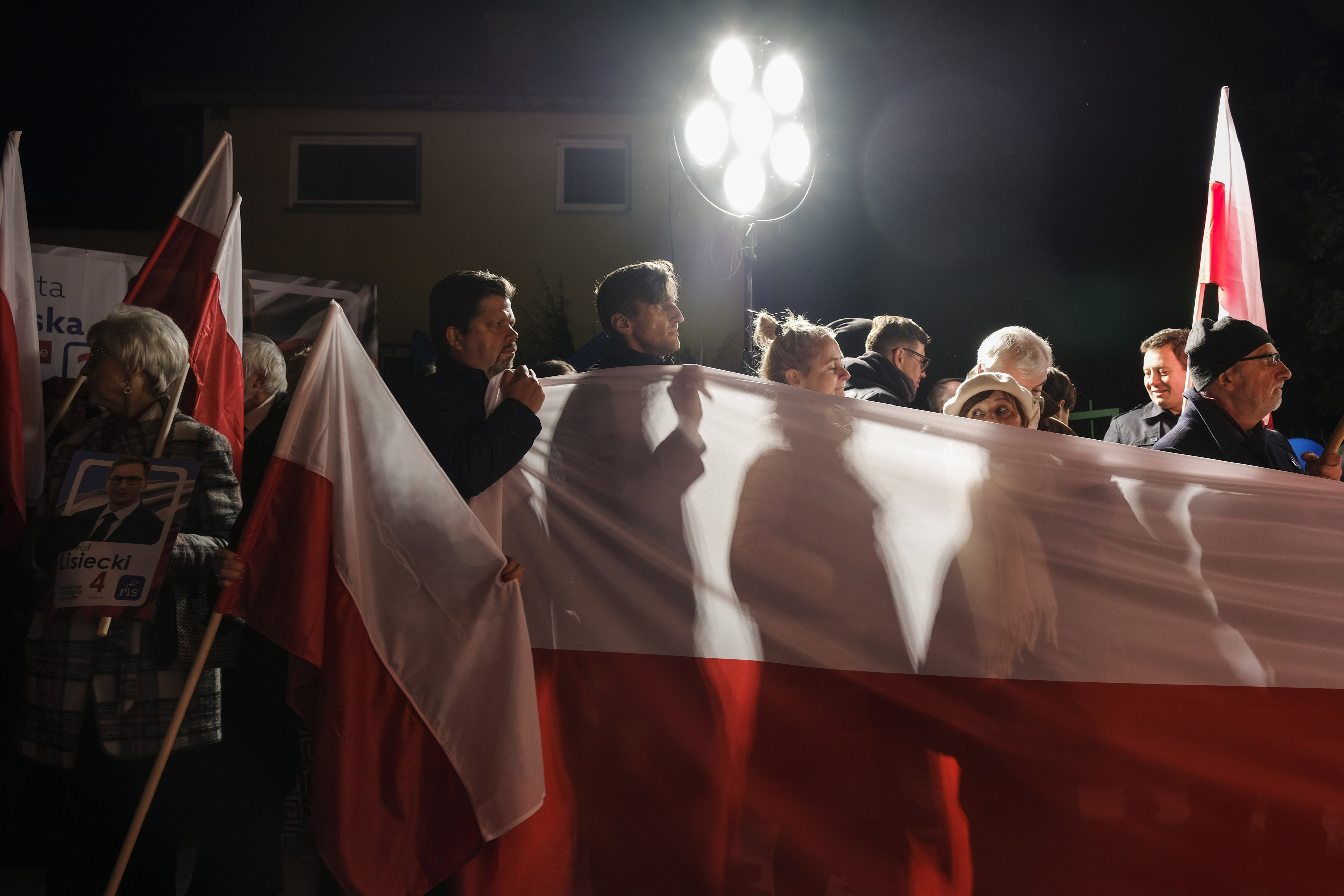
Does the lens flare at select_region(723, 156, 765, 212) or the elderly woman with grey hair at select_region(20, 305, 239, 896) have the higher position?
the lens flare at select_region(723, 156, 765, 212)

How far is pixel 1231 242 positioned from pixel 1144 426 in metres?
0.91

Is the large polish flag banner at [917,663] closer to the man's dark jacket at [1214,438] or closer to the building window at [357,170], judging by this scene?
the man's dark jacket at [1214,438]

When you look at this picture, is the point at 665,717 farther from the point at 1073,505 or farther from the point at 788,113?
the point at 788,113

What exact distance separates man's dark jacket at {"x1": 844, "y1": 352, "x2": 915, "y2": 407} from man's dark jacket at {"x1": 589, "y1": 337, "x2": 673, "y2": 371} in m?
1.27

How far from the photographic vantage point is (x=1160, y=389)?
4863mm

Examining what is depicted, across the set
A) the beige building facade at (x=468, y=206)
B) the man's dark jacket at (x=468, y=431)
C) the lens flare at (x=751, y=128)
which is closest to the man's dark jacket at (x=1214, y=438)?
the man's dark jacket at (x=468, y=431)

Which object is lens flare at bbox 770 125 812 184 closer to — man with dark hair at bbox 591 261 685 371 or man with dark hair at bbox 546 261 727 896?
man with dark hair at bbox 591 261 685 371

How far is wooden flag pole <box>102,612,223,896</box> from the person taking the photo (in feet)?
7.61

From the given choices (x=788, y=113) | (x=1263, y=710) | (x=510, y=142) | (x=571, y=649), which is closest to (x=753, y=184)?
(x=788, y=113)

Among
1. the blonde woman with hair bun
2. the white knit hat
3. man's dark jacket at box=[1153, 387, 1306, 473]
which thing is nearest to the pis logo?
the blonde woman with hair bun

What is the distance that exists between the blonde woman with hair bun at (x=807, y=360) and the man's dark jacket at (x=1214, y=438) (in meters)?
1.10

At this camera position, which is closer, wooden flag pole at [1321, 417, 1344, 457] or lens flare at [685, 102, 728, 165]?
wooden flag pole at [1321, 417, 1344, 457]

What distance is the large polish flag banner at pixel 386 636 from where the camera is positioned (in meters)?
2.49

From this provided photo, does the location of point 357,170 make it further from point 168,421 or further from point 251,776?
point 251,776
